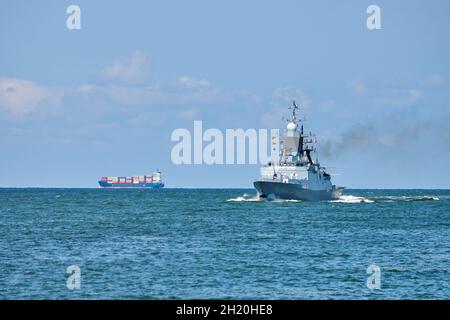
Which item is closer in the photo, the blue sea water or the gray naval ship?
the blue sea water

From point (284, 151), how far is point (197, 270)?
92482mm

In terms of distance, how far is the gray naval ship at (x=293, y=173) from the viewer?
133 metres

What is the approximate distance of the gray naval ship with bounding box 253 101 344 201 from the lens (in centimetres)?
13262

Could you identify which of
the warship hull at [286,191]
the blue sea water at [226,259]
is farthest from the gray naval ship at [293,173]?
the blue sea water at [226,259]

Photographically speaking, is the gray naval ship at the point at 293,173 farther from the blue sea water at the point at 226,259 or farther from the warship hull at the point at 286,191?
the blue sea water at the point at 226,259

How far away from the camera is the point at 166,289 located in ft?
129

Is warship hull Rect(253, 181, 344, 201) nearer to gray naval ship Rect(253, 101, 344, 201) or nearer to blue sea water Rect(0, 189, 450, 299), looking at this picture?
gray naval ship Rect(253, 101, 344, 201)

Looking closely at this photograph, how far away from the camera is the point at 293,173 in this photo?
13262cm

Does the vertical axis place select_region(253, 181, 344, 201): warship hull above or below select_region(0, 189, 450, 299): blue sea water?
above

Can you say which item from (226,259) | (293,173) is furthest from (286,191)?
(226,259)

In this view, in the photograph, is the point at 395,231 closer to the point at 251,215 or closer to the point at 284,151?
the point at 251,215

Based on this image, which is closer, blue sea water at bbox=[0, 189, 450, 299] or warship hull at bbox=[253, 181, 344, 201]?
blue sea water at bbox=[0, 189, 450, 299]

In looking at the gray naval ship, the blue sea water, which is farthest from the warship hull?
the blue sea water
